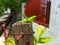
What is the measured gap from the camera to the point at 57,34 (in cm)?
389

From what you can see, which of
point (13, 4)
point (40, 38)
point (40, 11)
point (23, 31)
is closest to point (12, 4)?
point (13, 4)

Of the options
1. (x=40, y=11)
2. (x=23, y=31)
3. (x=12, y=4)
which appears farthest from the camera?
(x=12, y=4)

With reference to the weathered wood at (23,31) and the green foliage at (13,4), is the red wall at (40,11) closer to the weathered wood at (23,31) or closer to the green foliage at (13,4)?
the green foliage at (13,4)

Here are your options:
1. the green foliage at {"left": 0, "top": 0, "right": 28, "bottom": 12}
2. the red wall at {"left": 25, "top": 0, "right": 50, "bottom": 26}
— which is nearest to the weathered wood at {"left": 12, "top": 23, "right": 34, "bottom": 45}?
the red wall at {"left": 25, "top": 0, "right": 50, "bottom": 26}

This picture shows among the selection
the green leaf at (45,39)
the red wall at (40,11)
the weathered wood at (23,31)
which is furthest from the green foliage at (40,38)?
the red wall at (40,11)

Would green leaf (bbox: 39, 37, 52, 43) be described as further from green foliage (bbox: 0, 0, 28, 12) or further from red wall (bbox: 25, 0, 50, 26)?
green foliage (bbox: 0, 0, 28, 12)

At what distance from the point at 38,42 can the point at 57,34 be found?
2.35 meters

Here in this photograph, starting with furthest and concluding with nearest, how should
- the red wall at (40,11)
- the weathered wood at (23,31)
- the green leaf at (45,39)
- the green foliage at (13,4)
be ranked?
the green foliage at (13,4) → the red wall at (40,11) → the green leaf at (45,39) → the weathered wood at (23,31)

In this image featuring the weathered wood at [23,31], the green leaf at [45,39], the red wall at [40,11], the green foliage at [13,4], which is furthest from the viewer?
the green foliage at [13,4]

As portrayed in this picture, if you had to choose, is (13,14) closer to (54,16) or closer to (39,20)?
(39,20)

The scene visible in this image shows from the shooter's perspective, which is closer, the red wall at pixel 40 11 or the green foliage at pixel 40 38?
the green foliage at pixel 40 38

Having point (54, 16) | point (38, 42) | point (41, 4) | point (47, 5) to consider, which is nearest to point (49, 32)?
point (54, 16)

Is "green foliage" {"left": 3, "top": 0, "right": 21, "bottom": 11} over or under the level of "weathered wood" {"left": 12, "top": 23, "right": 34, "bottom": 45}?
over

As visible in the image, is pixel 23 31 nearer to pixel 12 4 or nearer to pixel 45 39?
pixel 45 39
